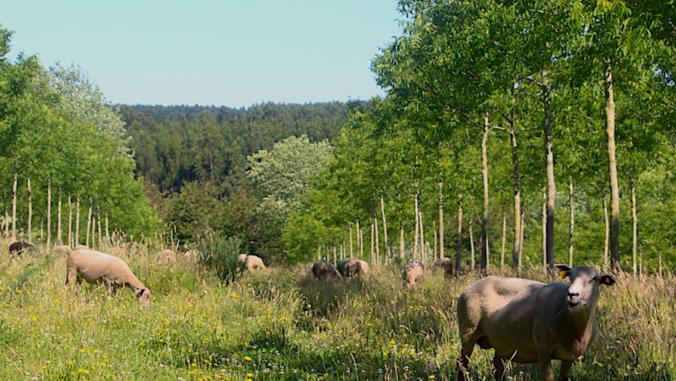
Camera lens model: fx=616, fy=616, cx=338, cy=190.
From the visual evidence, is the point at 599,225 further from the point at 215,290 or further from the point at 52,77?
the point at 52,77

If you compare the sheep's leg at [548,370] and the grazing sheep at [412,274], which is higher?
the sheep's leg at [548,370]

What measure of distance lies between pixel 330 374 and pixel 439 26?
17376mm

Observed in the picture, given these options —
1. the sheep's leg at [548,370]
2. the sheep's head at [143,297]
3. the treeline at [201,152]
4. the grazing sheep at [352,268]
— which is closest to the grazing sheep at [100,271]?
the sheep's head at [143,297]

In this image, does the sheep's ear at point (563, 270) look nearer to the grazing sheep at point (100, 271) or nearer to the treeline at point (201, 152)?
the grazing sheep at point (100, 271)

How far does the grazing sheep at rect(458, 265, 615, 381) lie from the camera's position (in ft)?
20.3

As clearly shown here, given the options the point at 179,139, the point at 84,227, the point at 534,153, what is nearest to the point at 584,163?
the point at 534,153

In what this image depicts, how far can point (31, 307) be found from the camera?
10.7 metres

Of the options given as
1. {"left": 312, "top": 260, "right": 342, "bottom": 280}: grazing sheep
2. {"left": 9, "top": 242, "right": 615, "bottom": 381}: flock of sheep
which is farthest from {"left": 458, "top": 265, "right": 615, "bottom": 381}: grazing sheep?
{"left": 312, "top": 260, "right": 342, "bottom": 280}: grazing sheep

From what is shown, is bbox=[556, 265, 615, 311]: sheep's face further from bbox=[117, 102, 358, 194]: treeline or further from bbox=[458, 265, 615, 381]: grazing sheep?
bbox=[117, 102, 358, 194]: treeline

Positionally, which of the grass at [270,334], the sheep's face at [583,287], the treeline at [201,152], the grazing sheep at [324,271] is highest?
the treeline at [201,152]

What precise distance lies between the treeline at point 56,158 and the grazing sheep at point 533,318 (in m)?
29.6

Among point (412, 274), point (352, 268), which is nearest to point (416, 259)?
point (352, 268)

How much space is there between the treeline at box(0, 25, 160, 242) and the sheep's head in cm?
2186

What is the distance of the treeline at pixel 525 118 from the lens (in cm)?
1437
